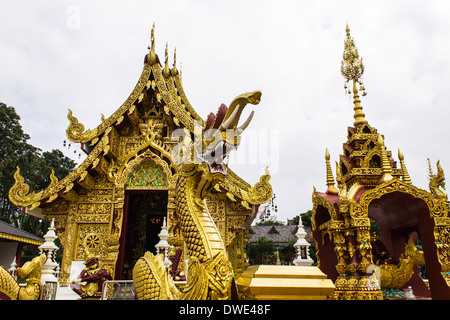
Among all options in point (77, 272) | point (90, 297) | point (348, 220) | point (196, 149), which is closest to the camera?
point (196, 149)

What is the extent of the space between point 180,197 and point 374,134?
5.41 metres

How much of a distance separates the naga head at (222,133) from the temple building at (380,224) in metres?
3.35

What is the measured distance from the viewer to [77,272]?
6.04 meters

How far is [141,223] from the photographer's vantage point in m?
9.76

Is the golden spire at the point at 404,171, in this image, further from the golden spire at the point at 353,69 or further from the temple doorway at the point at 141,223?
the temple doorway at the point at 141,223

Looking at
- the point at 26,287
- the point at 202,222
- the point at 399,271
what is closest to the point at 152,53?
the point at 26,287

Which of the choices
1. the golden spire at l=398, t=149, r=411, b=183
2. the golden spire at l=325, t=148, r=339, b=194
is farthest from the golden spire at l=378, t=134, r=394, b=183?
the golden spire at l=325, t=148, r=339, b=194

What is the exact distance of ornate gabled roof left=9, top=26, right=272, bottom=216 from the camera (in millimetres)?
6211

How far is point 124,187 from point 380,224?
6106 millimetres

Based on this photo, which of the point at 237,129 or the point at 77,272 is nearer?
the point at 237,129

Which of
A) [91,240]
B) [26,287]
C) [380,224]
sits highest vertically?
[380,224]

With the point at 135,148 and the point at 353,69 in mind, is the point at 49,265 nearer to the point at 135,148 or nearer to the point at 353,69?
the point at 135,148
